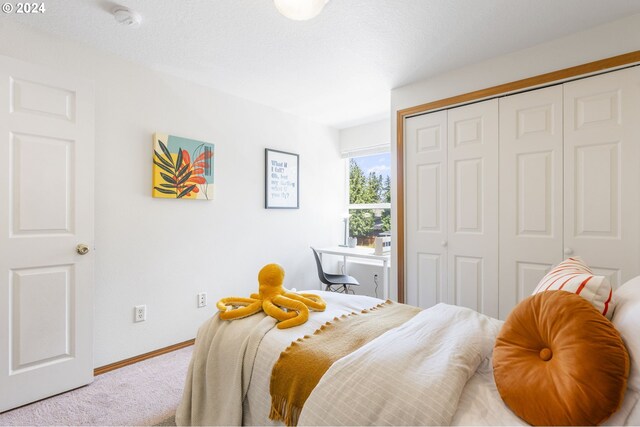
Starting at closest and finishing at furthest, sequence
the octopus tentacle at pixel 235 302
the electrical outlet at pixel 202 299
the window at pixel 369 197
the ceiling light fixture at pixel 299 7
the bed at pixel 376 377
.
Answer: the bed at pixel 376 377 → the ceiling light fixture at pixel 299 7 → the octopus tentacle at pixel 235 302 → the electrical outlet at pixel 202 299 → the window at pixel 369 197

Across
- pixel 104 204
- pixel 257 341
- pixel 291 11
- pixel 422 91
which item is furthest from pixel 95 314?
pixel 422 91

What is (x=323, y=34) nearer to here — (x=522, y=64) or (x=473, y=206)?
(x=522, y=64)

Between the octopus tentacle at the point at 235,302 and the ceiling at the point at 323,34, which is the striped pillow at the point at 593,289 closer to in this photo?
the octopus tentacle at the point at 235,302

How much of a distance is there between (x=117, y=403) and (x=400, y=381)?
74.6 inches

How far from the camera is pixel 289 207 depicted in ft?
12.1

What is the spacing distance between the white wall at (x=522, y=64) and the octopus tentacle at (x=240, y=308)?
5.53 ft

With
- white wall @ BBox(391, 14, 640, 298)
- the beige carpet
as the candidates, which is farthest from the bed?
white wall @ BBox(391, 14, 640, 298)

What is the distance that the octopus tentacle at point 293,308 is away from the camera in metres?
1.46

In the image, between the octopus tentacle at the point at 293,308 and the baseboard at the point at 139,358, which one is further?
the baseboard at the point at 139,358

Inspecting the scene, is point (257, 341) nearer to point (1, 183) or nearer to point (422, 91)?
point (1, 183)

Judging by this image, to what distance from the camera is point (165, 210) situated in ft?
8.90

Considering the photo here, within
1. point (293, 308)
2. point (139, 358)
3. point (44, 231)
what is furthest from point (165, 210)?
point (293, 308)

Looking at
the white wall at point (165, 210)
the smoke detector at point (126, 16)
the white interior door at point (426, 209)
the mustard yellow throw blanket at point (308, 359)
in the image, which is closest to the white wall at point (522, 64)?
the white interior door at point (426, 209)

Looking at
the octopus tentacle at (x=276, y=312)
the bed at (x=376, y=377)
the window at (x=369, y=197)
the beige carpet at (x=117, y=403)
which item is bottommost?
the beige carpet at (x=117, y=403)
